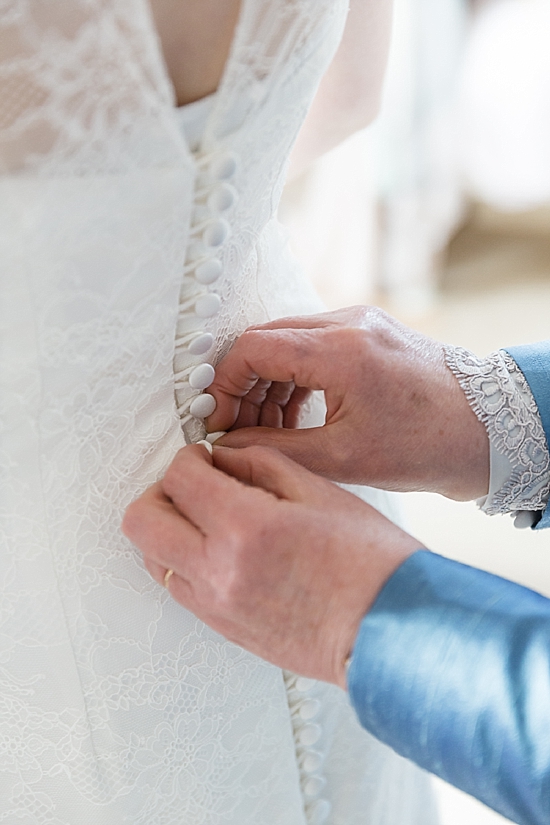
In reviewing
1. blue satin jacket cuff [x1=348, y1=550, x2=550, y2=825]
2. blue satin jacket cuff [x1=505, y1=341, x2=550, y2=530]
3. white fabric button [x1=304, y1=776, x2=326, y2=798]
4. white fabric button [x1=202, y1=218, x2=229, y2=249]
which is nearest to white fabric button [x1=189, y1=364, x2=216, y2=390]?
white fabric button [x1=202, y1=218, x2=229, y2=249]

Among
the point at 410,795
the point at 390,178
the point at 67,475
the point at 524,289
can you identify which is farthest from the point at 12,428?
the point at 524,289

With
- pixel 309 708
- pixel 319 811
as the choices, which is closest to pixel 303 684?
pixel 309 708

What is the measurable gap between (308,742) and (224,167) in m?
0.54

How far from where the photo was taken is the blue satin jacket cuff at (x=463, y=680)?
1.70ft

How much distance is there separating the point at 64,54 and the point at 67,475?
11.3 inches

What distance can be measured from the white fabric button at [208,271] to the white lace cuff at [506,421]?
26cm

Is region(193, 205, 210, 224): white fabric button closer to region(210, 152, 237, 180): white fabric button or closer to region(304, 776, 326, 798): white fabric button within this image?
region(210, 152, 237, 180): white fabric button

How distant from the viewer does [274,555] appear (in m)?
0.56

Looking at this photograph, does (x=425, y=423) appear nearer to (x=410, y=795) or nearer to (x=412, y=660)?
(x=412, y=660)

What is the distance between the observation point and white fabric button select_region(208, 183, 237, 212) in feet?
1.83

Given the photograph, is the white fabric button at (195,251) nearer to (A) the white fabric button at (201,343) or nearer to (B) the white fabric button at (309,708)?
(A) the white fabric button at (201,343)

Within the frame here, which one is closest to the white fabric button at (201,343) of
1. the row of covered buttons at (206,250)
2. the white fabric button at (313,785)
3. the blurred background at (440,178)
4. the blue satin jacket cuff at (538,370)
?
the row of covered buttons at (206,250)

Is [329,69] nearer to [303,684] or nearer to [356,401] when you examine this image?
[356,401]

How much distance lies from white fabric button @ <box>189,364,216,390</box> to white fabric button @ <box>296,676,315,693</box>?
0.30 m
